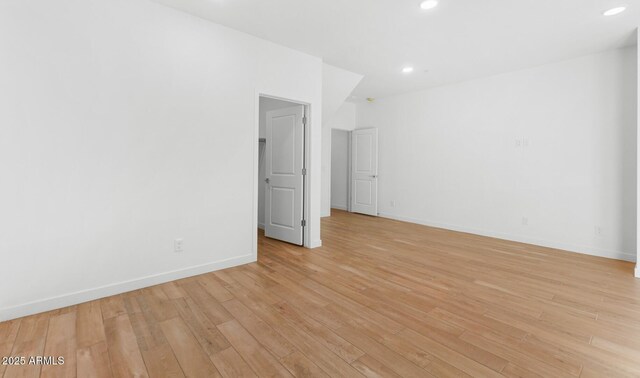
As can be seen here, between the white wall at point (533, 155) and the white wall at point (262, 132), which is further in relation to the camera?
the white wall at point (262, 132)

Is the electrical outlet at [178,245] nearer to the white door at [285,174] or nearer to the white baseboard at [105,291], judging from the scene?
the white baseboard at [105,291]

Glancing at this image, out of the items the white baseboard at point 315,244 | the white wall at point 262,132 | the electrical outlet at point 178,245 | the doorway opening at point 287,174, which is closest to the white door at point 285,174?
the doorway opening at point 287,174

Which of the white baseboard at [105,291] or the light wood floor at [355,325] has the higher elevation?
the white baseboard at [105,291]

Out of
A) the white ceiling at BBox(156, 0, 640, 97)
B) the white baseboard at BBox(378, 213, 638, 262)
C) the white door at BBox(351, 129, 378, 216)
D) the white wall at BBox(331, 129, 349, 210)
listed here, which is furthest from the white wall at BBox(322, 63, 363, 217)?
the white baseboard at BBox(378, 213, 638, 262)

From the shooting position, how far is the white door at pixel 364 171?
7.16m

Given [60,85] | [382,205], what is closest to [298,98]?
[60,85]

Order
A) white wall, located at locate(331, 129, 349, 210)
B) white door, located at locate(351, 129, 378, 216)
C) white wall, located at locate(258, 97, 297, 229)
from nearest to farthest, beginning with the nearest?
white wall, located at locate(258, 97, 297, 229) → white door, located at locate(351, 129, 378, 216) → white wall, located at locate(331, 129, 349, 210)

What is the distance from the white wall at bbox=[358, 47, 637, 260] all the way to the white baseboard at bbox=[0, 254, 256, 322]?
4356mm

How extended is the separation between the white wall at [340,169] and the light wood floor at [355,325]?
467cm

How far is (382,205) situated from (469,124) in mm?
2624

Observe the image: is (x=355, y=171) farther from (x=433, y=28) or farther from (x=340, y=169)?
(x=433, y=28)

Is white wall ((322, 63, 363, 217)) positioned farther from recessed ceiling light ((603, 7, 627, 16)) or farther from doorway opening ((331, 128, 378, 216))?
recessed ceiling light ((603, 7, 627, 16))

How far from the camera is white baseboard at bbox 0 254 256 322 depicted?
2287mm

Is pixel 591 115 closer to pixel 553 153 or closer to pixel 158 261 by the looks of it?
pixel 553 153
